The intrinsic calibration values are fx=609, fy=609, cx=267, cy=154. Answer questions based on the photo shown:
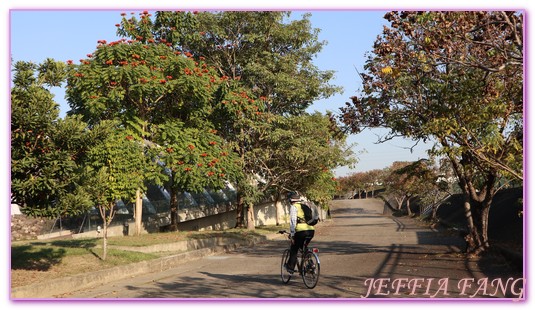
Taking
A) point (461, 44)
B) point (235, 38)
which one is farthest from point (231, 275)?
point (235, 38)

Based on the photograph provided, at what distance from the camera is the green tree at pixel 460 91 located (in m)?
10.7

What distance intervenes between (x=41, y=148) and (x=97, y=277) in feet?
11.1

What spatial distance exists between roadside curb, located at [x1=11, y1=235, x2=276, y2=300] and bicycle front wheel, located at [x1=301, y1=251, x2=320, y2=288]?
15.5ft

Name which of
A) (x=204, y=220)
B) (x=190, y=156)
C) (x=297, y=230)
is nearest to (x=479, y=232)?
(x=297, y=230)

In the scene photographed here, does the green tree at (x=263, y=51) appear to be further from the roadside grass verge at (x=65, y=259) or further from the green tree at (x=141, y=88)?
the roadside grass verge at (x=65, y=259)

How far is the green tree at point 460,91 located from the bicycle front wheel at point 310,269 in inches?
146

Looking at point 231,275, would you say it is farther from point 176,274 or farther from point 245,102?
point 245,102

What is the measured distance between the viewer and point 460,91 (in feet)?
47.5

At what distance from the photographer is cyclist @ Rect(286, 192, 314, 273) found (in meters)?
12.0

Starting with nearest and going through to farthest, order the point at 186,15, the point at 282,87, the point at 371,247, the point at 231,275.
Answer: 1. the point at 231,275
2. the point at 371,247
3. the point at 186,15
4. the point at 282,87

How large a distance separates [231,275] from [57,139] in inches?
196

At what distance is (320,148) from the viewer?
29312 millimetres

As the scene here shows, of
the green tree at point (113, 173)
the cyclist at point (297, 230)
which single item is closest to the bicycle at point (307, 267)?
the cyclist at point (297, 230)

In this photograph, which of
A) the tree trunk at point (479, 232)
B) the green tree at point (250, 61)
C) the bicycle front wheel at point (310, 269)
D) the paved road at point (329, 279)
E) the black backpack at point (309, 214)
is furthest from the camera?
the green tree at point (250, 61)
